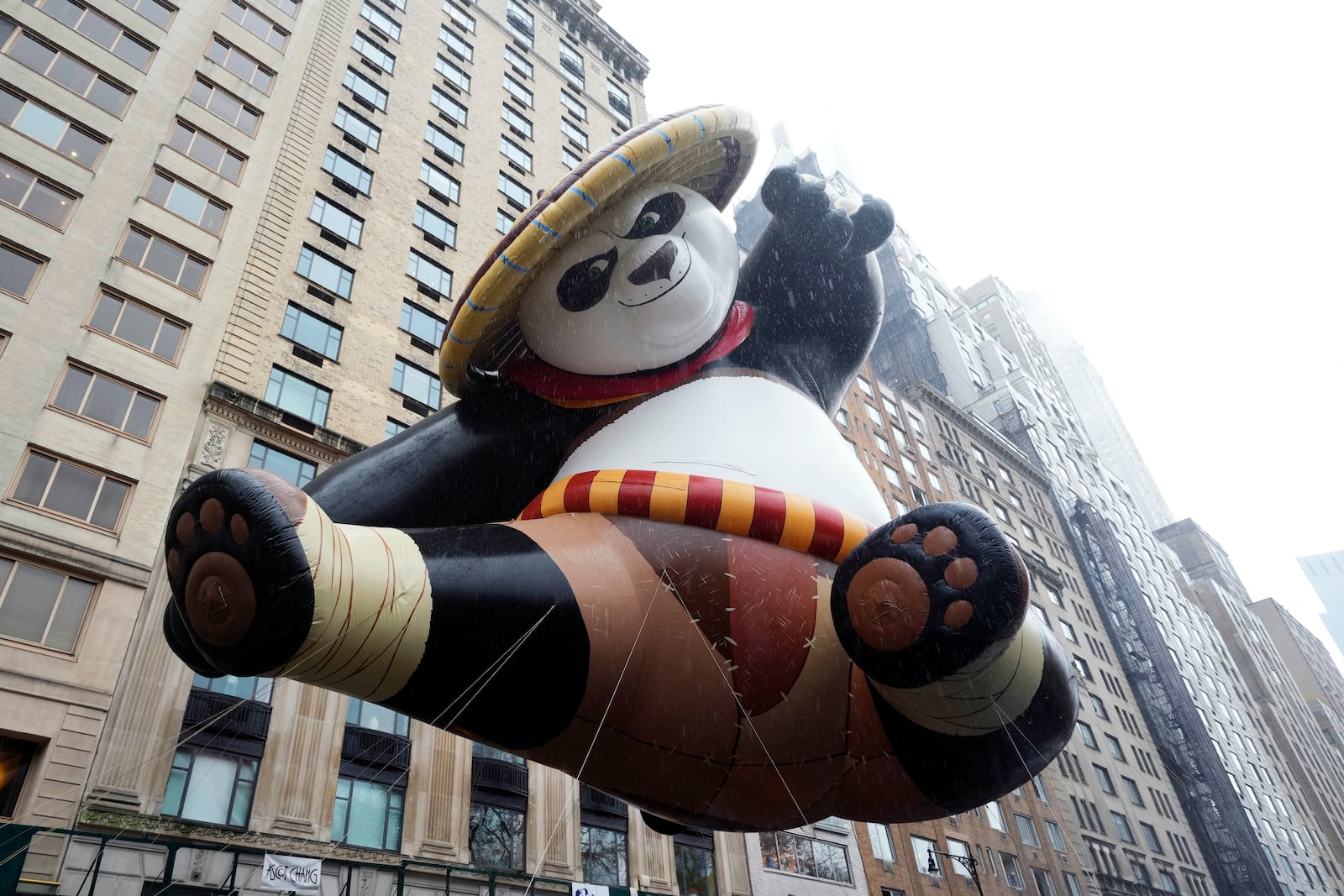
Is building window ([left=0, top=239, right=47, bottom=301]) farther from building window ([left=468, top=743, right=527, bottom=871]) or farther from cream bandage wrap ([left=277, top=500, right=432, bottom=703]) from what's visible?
cream bandage wrap ([left=277, top=500, right=432, bottom=703])

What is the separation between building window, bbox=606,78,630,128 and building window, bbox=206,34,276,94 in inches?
555

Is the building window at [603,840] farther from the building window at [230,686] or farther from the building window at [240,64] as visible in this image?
the building window at [240,64]

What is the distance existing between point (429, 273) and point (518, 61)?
1222 cm

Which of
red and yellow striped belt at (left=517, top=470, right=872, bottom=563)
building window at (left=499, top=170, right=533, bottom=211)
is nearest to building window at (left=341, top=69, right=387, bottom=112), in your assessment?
building window at (left=499, top=170, right=533, bottom=211)

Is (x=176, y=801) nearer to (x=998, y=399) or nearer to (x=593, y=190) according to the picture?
(x=593, y=190)

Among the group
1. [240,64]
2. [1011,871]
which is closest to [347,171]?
[240,64]

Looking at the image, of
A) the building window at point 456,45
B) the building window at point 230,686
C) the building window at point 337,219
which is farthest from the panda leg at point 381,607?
the building window at point 456,45

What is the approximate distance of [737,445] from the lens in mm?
3287

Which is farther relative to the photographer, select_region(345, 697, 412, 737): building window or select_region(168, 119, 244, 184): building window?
select_region(168, 119, 244, 184): building window

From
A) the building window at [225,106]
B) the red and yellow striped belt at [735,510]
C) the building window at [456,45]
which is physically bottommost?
the red and yellow striped belt at [735,510]

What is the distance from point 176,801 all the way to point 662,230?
12180 mm

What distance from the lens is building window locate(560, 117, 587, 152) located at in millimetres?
28828

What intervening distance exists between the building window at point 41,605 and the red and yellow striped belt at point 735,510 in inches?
475

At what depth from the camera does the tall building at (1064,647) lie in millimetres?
24828
